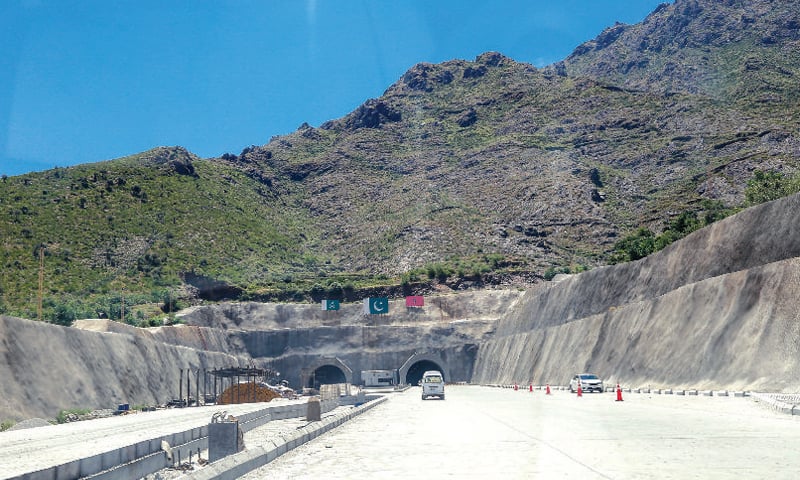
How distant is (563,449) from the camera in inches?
546

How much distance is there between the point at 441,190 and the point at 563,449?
134215 millimetres

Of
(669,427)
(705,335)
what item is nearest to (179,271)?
(705,335)

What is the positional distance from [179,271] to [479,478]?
4035 inches

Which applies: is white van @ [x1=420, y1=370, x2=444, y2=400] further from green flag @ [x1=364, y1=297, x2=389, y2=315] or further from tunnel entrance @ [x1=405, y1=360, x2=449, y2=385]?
tunnel entrance @ [x1=405, y1=360, x2=449, y2=385]

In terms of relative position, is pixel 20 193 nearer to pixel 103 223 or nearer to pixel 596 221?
pixel 103 223

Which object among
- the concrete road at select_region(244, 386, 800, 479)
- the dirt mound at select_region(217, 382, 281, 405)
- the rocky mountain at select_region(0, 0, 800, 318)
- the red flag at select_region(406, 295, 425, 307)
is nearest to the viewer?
the concrete road at select_region(244, 386, 800, 479)

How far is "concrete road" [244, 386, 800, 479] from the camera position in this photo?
429 inches

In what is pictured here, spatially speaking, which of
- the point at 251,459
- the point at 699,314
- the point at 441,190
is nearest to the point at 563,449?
the point at 251,459

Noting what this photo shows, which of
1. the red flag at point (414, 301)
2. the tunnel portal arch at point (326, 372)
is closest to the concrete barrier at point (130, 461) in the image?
the tunnel portal arch at point (326, 372)

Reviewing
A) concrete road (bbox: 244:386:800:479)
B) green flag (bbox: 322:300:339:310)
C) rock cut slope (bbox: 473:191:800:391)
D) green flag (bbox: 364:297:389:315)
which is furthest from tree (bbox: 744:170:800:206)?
concrete road (bbox: 244:386:800:479)

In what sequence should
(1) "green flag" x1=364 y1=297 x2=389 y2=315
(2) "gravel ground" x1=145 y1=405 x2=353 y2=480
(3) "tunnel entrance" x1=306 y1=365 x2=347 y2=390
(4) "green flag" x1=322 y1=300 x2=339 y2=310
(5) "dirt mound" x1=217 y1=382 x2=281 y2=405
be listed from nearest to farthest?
1. (2) "gravel ground" x1=145 y1=405 x2=353 y2=480
2. (5) "dirt mound" x1=217 y1=382 x2=281 y2=405
3. (1) "green flag" x1=364 y1=297 x2=389 y2=315
4. (4) "green flag" x1=322 y1=300 x2=339 y2=310
5. (3) "tunnel entrance" x1=306 y1=365 x2=347 y2=390

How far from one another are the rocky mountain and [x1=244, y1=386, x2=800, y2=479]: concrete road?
67.6 meters

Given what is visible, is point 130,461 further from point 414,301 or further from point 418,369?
point 418,369

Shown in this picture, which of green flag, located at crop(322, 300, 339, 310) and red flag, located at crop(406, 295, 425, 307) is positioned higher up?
red flag, located at crop(406, 295, 425, 307)
